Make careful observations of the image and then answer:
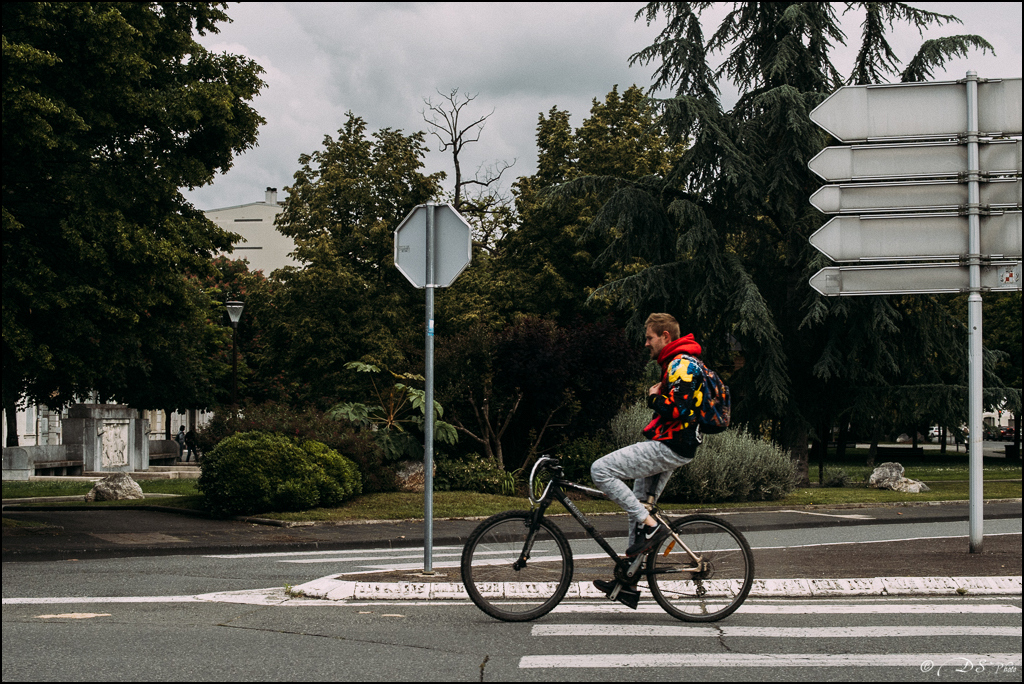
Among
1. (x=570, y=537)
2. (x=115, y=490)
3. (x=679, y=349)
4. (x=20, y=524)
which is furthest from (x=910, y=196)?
(x=115, y=490)

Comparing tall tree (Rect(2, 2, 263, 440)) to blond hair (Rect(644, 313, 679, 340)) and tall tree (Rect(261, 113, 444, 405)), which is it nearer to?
blond hair (Rect(644, 313, 679, 340))

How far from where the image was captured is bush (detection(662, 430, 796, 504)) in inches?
827

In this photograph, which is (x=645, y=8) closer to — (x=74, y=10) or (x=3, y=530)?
(x=74, y=10)

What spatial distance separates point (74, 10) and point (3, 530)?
740cm

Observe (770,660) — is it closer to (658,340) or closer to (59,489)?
(658,340)

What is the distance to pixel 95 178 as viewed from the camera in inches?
560

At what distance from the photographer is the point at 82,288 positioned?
13602 millimetres

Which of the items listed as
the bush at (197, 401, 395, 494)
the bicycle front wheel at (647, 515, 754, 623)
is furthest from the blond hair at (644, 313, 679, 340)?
the bush at (197, 401, 395, 494)

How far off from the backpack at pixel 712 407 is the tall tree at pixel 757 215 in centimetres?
1938

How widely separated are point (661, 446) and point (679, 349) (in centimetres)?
62

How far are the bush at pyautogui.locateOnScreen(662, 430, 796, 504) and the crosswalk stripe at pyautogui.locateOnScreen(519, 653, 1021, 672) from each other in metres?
15.2

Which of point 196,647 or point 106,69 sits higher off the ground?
point 106,69

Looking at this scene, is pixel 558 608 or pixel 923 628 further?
pixel 558 608

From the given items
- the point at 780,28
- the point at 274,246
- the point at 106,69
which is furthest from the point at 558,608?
the point at 274,246
